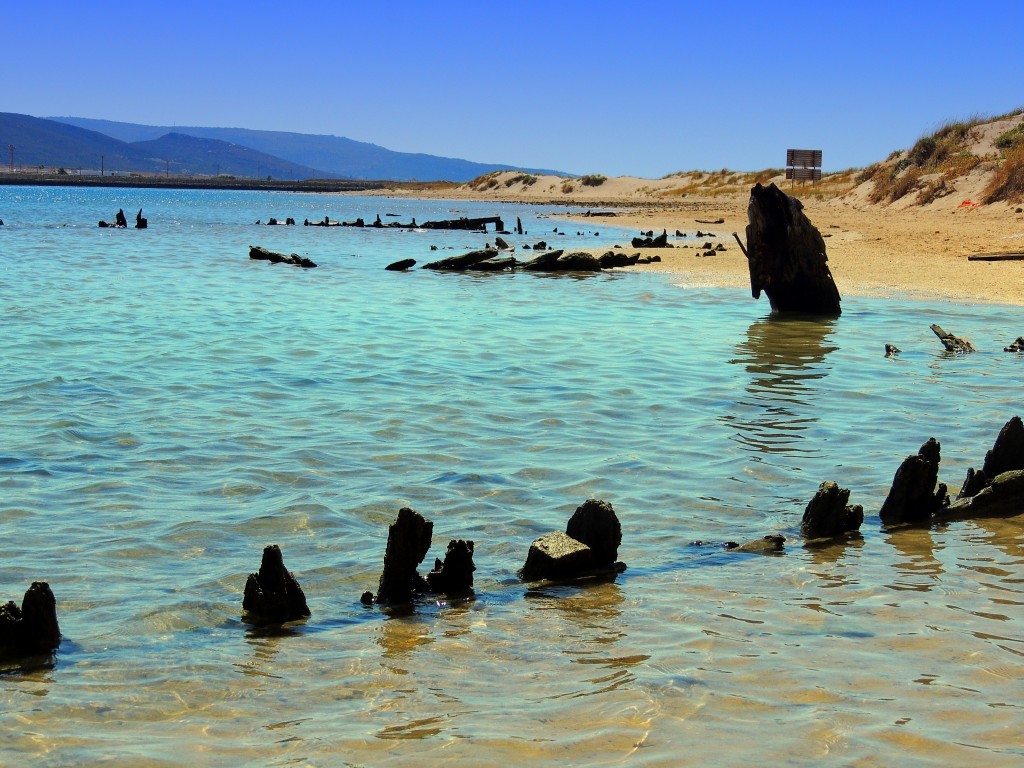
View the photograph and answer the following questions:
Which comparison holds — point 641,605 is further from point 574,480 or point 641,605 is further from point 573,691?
point 574,480

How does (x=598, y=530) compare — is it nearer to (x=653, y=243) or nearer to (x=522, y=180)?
(x=653, y=243)

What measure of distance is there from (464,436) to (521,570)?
11.7 ft

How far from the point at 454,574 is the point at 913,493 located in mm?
3240

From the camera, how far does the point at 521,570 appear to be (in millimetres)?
6293

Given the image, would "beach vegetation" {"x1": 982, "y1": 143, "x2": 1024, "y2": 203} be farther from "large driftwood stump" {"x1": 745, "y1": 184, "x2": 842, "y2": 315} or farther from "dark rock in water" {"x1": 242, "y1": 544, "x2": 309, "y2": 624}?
"dark rock in water" {"x1": 242, "y1": 544, "x2": 309, "y2": 624}

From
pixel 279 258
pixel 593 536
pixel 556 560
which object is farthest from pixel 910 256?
pixel 556 560

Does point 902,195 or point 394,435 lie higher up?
point 902,195

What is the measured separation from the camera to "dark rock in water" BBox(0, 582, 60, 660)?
4.82 meters

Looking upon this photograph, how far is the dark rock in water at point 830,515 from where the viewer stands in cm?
686

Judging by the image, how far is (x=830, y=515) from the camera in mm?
6875

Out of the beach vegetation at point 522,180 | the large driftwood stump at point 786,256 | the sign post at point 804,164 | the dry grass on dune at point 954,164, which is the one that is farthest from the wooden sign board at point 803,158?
the beach vegetation at point 522,180

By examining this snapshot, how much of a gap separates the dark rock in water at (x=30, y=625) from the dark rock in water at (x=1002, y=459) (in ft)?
18.9

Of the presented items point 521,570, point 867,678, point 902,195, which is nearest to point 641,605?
point 521,570

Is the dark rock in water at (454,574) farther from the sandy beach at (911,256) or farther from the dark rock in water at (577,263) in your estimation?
the dark rock in water at (577,263)
